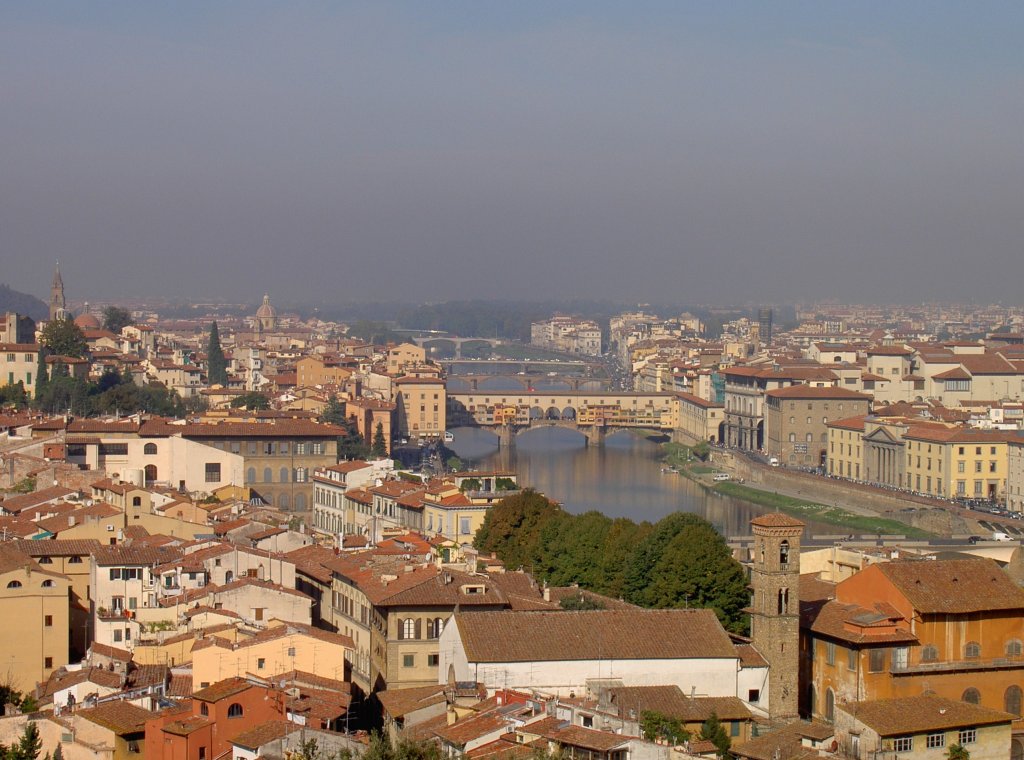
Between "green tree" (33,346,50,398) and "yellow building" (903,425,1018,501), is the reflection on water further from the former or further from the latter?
"green tree" (33,346,50,398)

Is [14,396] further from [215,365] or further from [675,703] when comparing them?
[675,703]

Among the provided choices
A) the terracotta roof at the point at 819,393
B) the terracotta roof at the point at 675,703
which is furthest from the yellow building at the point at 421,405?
the terracotta roof at the point at 675,703

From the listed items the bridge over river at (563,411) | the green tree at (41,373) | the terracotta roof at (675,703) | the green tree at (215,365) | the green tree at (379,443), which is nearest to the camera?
the terracotta roof at (675,703)

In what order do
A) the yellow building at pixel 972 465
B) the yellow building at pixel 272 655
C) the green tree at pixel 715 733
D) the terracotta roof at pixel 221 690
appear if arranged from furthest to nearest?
the yellow building at pixel 972 465 → the yellow building at pixel 272 655 → the green tree at pixel 715 733 → the terracotta roof at pixel 221 690

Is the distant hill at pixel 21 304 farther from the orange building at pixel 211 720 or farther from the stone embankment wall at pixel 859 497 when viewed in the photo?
the orange building at pixel 211 720

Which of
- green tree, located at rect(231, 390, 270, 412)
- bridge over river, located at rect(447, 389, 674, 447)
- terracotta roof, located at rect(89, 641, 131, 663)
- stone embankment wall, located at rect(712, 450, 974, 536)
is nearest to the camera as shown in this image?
terracotta roof, located at rect(89, 641, 131, 663)

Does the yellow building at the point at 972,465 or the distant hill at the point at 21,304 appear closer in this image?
the yellow building at the point at 972,465

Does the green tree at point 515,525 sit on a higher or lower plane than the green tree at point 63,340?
lower

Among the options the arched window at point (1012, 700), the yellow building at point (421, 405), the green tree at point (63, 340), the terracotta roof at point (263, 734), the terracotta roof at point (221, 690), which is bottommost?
the yellow building at point (421, 405)

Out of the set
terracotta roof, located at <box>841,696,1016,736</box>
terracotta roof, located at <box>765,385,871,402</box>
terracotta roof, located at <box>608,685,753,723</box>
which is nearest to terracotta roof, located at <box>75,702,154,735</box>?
terracotta roof, located at <box>608,685,753,723</box>
